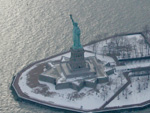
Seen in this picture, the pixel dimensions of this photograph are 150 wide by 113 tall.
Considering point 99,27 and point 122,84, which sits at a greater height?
point 99,27

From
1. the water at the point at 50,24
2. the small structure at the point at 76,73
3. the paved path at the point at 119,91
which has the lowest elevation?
the paved path at the point at 119,91

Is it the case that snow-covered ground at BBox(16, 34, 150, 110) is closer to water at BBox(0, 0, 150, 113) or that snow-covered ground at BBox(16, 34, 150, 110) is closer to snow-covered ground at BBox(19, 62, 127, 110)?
snow-covered ground at BBox(19, 62, 127, 110)

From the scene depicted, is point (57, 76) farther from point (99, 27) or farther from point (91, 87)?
point (99, 27)

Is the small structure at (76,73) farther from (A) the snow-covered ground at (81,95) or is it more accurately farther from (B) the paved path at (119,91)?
(B) the paved path at (119,91)

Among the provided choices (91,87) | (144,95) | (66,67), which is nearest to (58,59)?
(66,67)

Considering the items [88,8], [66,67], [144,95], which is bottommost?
[144,95]

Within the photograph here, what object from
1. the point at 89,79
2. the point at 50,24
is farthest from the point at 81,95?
the point at 50,24

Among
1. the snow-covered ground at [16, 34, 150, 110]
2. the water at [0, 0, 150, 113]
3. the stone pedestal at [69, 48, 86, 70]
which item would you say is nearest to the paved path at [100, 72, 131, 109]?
the snow-covered ground at [16, 34, 150, 110]

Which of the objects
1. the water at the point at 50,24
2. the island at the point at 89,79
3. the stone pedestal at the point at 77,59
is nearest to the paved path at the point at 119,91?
the island at the point at 89,79
